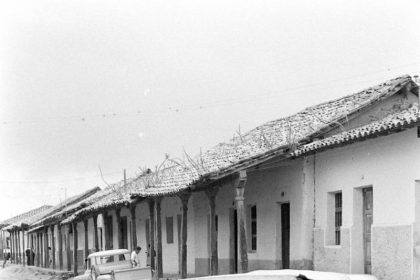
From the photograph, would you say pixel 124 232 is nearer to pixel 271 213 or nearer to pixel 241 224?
pixel 271 213

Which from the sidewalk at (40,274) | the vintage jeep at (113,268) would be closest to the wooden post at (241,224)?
the vintage jeep at (113,268)

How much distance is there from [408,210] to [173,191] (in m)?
6.78

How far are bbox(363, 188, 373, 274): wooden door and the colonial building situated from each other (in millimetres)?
22

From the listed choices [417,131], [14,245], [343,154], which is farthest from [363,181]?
[14,245]

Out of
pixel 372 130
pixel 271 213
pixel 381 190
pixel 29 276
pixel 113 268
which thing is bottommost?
pixel 29 276

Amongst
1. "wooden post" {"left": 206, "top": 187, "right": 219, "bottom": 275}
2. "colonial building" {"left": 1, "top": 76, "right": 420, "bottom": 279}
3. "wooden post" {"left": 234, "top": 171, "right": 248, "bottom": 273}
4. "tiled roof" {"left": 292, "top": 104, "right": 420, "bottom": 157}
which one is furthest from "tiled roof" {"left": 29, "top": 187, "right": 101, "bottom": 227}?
"tiled roof" {"left": 292, "top": 104, "right": 420, "bottom": 157}

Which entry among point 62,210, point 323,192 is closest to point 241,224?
point 323,192

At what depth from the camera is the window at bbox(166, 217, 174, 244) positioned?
87.2 ft

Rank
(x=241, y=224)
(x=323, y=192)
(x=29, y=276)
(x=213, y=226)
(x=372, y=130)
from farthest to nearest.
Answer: (x=29, y=276) → (x=213, y=226) → (x=323, y=192) → (x=241, y=224) → (x=372, y=130)

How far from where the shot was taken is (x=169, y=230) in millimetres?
26875

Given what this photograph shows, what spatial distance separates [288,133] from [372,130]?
187 inches

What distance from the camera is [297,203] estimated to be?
17906 mm

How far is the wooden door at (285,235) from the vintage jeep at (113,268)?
3635 mm

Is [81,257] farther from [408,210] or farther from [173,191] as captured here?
[408,210]
